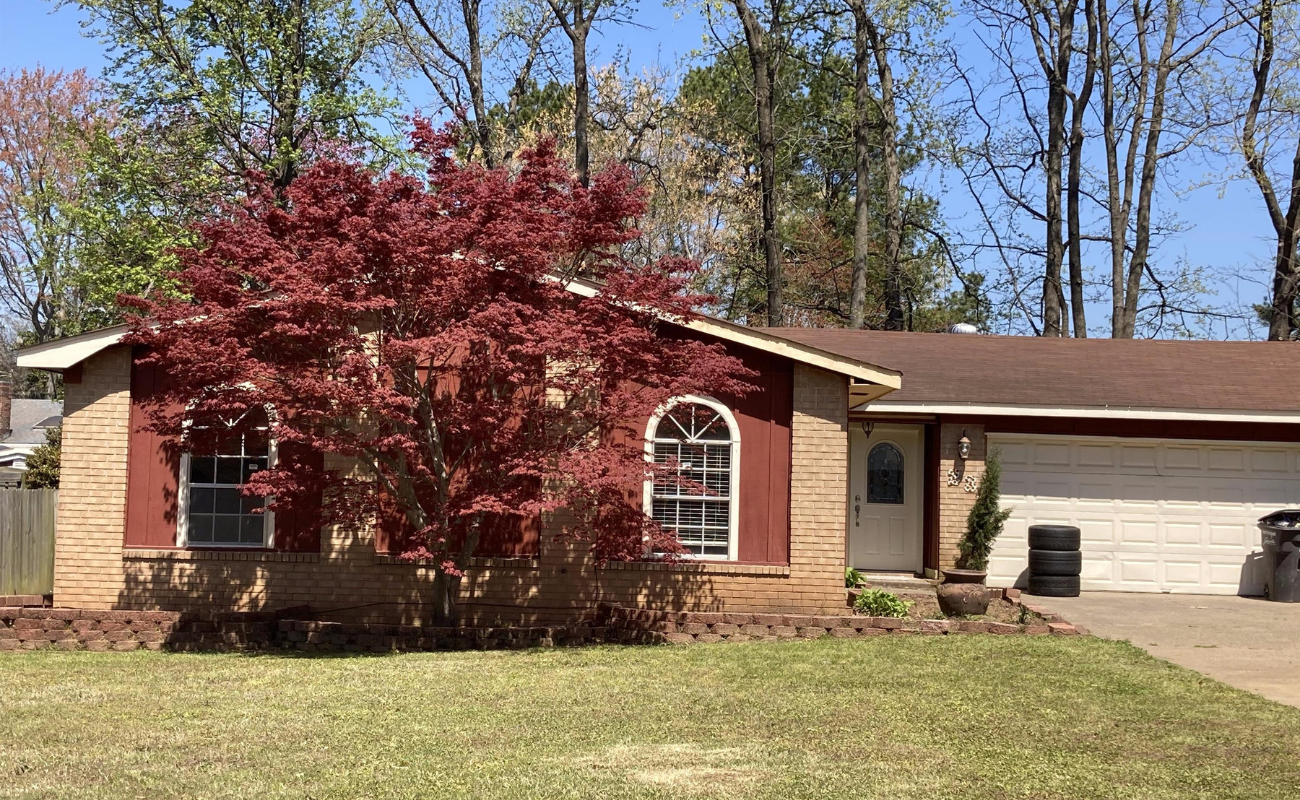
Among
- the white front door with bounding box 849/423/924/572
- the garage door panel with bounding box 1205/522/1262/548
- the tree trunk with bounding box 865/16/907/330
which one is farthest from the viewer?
the tree trunk with bounding box 865/16/907/330

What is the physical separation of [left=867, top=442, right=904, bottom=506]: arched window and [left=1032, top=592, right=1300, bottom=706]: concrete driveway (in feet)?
8.99

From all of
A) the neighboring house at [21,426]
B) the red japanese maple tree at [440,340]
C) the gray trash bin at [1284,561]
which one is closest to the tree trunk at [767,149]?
the gray trash bin at [1284,561]

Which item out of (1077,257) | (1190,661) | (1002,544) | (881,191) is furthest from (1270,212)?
(1190,661)

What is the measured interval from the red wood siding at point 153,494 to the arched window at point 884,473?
824 centimetres

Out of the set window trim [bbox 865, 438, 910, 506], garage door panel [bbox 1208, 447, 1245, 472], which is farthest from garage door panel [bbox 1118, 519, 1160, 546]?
window trim [bbox 865, 438, 910, 506]

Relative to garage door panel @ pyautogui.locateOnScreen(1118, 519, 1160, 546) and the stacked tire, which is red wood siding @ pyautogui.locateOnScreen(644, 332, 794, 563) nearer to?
the stacked tire

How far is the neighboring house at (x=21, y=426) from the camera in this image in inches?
1192

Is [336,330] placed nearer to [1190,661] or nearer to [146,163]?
[1190,661]

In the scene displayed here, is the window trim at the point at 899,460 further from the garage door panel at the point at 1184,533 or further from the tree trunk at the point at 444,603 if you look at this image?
the tree trunk at the point at 444,603

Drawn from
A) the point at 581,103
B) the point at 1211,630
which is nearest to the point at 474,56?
the point at 581,103

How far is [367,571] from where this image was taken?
46.7 ft

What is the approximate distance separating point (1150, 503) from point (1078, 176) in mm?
14750

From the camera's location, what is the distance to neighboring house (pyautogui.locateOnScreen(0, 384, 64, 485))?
3028cm

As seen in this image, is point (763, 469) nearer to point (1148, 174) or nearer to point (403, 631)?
point (403, 631)
